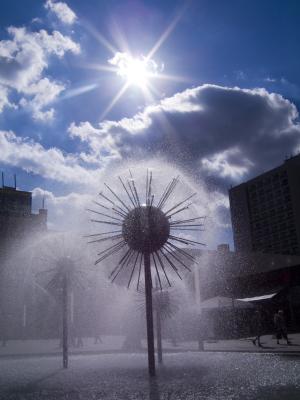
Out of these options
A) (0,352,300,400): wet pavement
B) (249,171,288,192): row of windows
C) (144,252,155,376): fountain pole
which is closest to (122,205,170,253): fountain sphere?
(144,252,155,376): fountain pole

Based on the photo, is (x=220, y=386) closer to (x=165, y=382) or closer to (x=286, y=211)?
(x=165, y=382)

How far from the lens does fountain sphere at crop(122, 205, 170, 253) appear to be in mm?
11797

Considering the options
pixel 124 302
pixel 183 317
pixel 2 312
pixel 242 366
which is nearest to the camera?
pixel 242 366

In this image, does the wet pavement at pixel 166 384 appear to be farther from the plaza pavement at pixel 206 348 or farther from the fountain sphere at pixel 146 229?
the plaza pavement at pixel 206 348

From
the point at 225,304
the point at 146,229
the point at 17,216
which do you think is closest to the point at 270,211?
the point at 17,216

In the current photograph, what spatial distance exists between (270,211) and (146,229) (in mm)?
122463

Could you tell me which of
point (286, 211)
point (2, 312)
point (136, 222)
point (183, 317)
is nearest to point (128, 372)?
point (136, 222)

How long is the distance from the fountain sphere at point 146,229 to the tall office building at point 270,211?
10471cm

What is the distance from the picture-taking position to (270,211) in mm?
→ 127938

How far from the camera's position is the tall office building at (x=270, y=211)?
370 ft

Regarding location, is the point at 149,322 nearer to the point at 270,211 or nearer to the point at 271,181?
the point at 271,181

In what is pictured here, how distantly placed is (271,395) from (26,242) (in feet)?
243

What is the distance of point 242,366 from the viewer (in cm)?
1217

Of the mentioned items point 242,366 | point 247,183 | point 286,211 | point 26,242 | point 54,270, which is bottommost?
point 242,366
